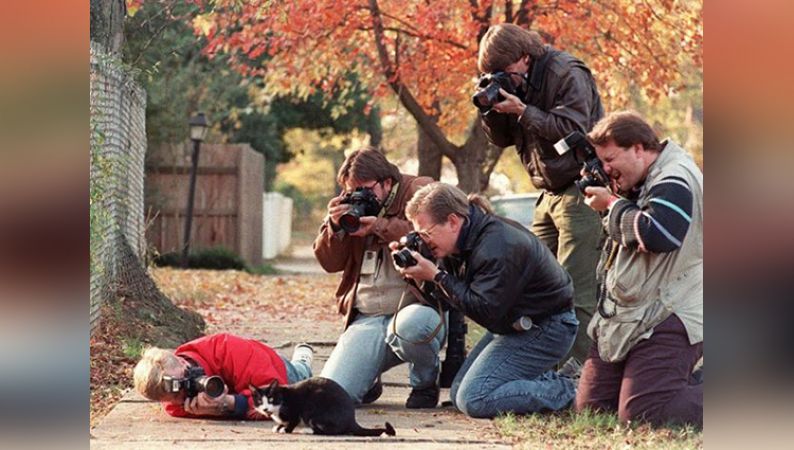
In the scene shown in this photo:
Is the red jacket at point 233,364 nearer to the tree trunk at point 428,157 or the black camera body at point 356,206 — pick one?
the black camera body at point 356,206

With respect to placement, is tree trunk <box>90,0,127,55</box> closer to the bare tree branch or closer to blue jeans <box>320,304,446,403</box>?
blue jeans <box>320,304,446,403</box>

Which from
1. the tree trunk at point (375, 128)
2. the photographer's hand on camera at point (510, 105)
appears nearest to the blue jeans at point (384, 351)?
the photographer's hand on camera at point (510, 105)

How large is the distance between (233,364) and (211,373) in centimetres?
9

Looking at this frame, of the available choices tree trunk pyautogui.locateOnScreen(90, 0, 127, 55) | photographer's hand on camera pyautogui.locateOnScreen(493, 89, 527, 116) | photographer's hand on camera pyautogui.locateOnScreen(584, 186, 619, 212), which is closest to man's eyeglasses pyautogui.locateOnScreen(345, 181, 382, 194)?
photographer's hand on camera pyautogui.locateOnScreen(493, 89, 527, 116)

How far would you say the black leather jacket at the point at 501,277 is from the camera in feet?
15.8

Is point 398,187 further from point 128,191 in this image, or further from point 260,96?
point 260,96

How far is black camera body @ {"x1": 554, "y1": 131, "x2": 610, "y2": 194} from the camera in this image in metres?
4.62

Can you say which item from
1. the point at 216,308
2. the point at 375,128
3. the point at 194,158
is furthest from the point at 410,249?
the point at 375,128

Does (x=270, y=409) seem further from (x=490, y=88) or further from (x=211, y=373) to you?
(x=490, y=88)

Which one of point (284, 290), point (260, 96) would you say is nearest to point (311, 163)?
point (260, 96)

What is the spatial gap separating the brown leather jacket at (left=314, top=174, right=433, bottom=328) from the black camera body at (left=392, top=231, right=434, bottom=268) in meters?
0.38

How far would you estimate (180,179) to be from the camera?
690 inches

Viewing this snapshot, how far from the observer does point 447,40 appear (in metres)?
10.7
